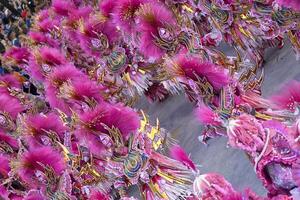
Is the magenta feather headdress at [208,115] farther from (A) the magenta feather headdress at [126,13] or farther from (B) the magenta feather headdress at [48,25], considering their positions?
(B) the magenta feather headdress at [48,25]

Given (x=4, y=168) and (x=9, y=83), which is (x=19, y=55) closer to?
(x=9, y=83)

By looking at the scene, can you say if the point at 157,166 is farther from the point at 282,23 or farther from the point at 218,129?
the point at 282,23

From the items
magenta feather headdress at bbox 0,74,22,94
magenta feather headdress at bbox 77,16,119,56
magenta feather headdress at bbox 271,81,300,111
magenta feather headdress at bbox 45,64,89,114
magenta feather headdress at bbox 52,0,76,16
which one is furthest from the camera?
magenta feather headdress at bbox 52,0,76,16

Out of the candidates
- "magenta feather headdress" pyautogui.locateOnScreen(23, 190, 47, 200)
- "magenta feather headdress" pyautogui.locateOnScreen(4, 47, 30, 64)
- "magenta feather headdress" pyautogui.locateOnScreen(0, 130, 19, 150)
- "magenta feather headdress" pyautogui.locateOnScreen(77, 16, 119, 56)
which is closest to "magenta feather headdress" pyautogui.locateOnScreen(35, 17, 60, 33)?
"magenta feather headdress" pyautogui.locateOnScreen(4, 47, 30, 64)

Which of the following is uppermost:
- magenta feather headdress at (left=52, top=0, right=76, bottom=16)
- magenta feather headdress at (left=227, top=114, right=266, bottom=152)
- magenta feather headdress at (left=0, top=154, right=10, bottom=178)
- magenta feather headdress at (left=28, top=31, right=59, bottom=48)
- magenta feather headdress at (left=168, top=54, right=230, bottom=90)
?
magenta feather headdress at (left=227, top=114, right=266, bottom=152)

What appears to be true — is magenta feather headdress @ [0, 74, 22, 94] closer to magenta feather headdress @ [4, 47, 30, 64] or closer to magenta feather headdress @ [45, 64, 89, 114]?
magenta feather headdress @ [4, 47, 30, 64]

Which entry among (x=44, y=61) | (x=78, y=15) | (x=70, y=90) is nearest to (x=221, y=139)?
(x=70, y=90)
